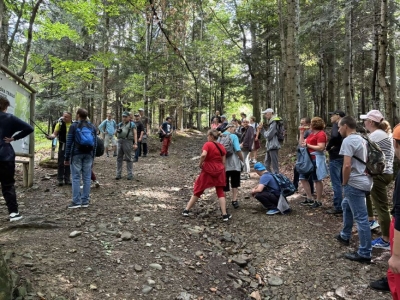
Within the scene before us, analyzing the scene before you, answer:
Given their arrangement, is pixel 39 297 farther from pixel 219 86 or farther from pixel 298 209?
pixel 219 86

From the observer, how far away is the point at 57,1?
31.2 feet

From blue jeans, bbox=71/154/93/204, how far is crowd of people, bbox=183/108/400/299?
7.16 ft

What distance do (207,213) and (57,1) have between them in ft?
27.8

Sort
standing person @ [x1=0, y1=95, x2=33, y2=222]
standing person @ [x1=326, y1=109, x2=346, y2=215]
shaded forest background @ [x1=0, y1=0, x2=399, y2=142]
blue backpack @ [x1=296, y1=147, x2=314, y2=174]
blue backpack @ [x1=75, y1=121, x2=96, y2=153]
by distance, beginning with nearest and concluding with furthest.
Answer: standing person @ [x1=0, y1=95, x2=33, y2=222] < standing person @ [x1=326, y1=109, x2=346, y2=215] < blue backpack @ [x1=75, y1=121, x2=96, y2=153] < blue backpack @ [x1=296, y1=147, x2=314, y2=174] < shaded forest background @ [x1=0, y1=0, x2=399, y2=142]

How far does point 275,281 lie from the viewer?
169 inches

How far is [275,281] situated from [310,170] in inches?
122

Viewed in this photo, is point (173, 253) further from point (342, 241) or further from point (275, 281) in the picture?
point (342, 241)

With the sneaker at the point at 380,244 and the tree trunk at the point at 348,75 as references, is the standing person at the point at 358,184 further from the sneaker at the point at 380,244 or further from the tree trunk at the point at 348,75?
the tree trunk at the point at 348,75

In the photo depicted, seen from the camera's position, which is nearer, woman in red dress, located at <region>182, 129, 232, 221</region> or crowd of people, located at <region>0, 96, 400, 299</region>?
crowd of people, located at <region>0, 96, 400, 299</region>

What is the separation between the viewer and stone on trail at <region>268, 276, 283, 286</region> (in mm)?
4244

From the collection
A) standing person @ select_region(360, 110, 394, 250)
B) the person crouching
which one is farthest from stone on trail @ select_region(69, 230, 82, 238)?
standing person @ select_region(360, 110, 394, 250)

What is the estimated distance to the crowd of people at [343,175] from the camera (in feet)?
14.2

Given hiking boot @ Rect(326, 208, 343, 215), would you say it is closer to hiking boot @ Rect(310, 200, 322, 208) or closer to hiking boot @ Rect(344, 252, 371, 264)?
hiking boot @ Rect(310, 200, 322, 208)

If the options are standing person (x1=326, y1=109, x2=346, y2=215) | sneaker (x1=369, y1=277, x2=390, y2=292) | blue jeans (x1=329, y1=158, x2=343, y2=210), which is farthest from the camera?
blue jeans (x1=329, y1=158, x2=343, y2=210)
